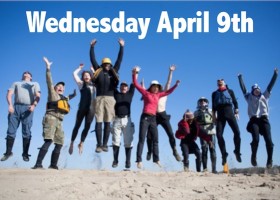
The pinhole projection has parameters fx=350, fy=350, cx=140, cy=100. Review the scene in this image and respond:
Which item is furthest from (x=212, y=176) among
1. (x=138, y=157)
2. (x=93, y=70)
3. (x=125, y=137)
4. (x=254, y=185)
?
(x=93, y=70)

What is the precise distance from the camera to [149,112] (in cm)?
888

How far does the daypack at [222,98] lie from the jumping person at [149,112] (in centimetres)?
112

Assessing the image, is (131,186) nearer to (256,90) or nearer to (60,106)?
(60,106)

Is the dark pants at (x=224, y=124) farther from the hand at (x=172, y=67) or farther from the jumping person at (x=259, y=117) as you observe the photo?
the hand at (x=172, y=67)

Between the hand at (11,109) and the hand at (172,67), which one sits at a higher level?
the hand at (172,67)

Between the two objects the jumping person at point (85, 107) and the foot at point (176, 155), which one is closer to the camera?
the jumping person at point (85, 107)

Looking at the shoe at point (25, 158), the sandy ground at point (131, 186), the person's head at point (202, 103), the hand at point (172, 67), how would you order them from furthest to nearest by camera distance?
1. the person's head at point (202, 103)
2. the hand at point (172, 67)
3. the shoe at point (25, 158)
4. the sandy ground at point (131, 186)

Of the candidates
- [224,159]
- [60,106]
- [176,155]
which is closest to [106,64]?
[60,106]

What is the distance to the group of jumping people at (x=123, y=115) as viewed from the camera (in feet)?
28.1

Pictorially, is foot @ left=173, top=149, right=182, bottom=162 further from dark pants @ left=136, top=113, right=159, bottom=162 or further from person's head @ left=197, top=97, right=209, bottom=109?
person's head @ left=197, top=97, right=209, bottom=109

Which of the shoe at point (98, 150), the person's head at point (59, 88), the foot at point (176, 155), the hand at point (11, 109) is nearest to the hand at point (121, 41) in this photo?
the person's head at point (59, 88)

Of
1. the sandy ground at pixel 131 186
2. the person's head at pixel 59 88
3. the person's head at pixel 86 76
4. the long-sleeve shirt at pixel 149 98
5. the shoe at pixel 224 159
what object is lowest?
the sandy ground at pixel 131 186

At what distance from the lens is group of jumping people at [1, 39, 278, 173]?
28.1 feet

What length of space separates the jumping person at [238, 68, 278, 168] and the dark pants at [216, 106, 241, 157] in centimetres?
48
